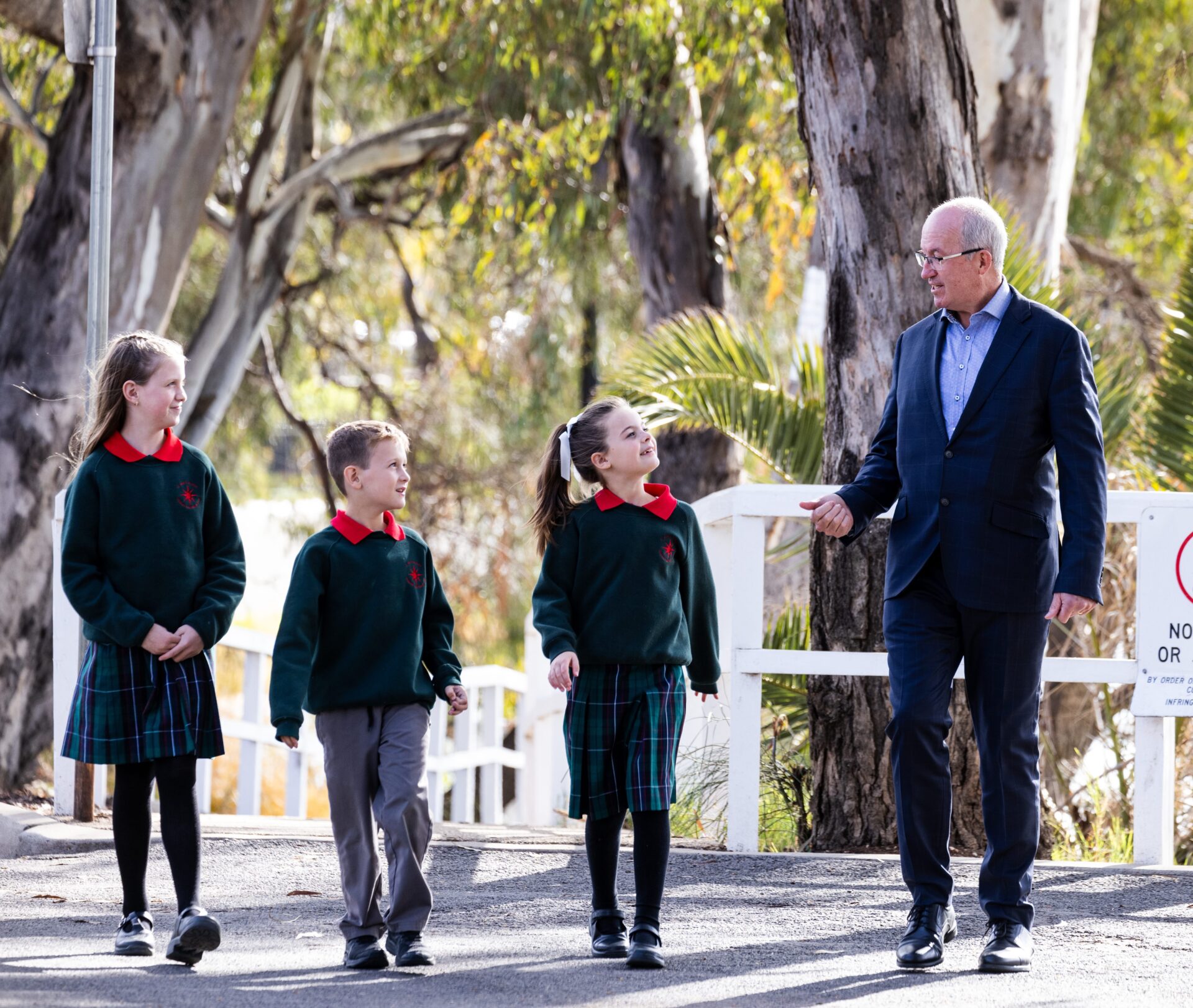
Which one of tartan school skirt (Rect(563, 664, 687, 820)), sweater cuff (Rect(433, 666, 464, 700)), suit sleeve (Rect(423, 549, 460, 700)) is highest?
suit sleeve (Rect(423, 549, 460, 700))

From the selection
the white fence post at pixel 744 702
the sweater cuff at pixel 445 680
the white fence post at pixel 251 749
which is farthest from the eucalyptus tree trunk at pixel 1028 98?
the sweater cuff at pixel 445 680

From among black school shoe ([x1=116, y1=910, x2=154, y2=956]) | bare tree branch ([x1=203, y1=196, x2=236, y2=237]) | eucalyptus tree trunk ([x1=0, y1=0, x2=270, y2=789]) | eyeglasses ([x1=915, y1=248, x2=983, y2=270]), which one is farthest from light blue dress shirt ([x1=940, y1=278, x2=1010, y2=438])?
bare tree branch ([x1=203, y1=196, x2=236, y2=237])

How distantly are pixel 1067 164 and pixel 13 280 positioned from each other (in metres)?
6.35

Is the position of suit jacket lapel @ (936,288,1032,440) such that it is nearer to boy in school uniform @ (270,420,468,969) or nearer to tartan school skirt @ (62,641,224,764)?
boy in school uniform @ (270,420,468,969)

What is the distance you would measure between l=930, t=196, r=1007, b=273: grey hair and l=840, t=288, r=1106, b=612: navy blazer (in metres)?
0.17

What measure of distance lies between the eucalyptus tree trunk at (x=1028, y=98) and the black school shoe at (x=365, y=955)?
648 cm

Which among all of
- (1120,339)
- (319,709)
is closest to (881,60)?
(319,709)

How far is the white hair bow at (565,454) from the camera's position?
4.23 metres

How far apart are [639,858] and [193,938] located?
1081mm

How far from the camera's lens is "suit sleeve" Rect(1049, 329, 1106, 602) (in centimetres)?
397

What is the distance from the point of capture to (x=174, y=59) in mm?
10203

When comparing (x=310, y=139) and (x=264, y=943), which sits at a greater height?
(x=310, y=139)

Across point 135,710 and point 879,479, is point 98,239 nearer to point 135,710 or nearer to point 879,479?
point 135,710

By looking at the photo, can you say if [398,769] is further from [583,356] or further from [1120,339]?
[583,356]
